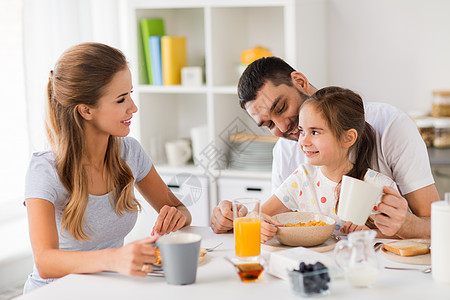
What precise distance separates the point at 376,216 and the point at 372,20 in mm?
2032

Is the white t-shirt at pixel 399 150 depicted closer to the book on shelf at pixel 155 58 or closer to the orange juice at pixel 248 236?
the orange juice at pixel 248 236

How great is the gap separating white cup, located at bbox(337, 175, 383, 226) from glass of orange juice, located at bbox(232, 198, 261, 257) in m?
0.22

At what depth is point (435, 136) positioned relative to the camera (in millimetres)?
3164

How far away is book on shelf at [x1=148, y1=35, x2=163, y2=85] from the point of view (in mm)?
3492

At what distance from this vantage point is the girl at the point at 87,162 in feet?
5.74

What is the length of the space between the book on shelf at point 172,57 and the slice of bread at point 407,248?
221 centimetres

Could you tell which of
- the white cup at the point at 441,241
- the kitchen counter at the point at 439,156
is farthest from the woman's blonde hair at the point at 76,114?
the kitchen counter at the point at 439,156

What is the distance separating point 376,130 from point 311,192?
30 cm

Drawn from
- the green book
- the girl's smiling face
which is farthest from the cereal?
the green book

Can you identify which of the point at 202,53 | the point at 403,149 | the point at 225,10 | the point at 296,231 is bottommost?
the point at 296,231

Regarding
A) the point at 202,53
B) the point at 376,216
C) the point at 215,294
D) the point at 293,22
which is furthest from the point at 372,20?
the point at 215,294

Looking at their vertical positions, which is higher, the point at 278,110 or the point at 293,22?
the point at 293,22

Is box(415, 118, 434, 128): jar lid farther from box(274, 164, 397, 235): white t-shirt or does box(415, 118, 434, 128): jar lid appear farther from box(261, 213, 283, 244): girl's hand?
box(261, 213, 283, 244): girl's hand

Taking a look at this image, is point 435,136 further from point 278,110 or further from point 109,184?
point 109,184
